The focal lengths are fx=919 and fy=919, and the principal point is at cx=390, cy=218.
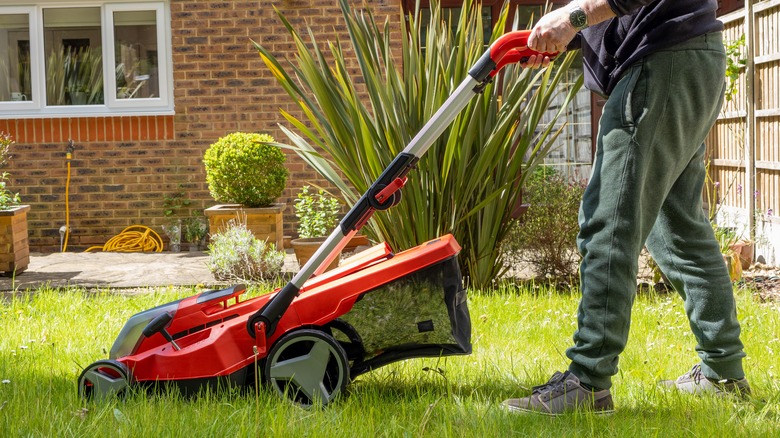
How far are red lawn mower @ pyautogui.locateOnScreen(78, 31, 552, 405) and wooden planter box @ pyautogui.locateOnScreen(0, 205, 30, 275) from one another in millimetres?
4541

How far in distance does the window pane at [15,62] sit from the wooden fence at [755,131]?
6.86m

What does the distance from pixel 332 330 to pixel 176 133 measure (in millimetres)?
6979

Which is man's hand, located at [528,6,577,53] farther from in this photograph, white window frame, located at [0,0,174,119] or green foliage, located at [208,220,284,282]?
white window frame, located at [0,0,174,119]

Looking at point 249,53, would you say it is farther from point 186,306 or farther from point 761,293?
point 186,306

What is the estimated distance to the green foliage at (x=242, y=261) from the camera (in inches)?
249

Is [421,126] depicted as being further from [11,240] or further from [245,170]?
[11,240]

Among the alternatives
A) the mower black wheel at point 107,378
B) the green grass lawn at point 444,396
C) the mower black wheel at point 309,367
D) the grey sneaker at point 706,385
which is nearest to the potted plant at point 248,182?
the green grass lawn at point 444,396

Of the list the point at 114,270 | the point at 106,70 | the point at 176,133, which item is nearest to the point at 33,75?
the point at 106,70

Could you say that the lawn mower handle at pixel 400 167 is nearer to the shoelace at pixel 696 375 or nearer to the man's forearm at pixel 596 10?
the man's forearm at pixel 596 10

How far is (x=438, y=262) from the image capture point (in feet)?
9.05

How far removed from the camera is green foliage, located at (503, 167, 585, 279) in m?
5.80

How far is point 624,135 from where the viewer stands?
8.32 ft

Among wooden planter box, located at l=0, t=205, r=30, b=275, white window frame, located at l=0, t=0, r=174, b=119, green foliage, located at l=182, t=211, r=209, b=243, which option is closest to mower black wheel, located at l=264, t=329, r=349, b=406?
wooden planter box, located at l=0, t=205, r=30, b=275

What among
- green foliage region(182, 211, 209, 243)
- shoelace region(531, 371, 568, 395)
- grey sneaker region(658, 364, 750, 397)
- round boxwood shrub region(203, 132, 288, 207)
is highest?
round boxwood shrub region(203, 132, 288, 207)
